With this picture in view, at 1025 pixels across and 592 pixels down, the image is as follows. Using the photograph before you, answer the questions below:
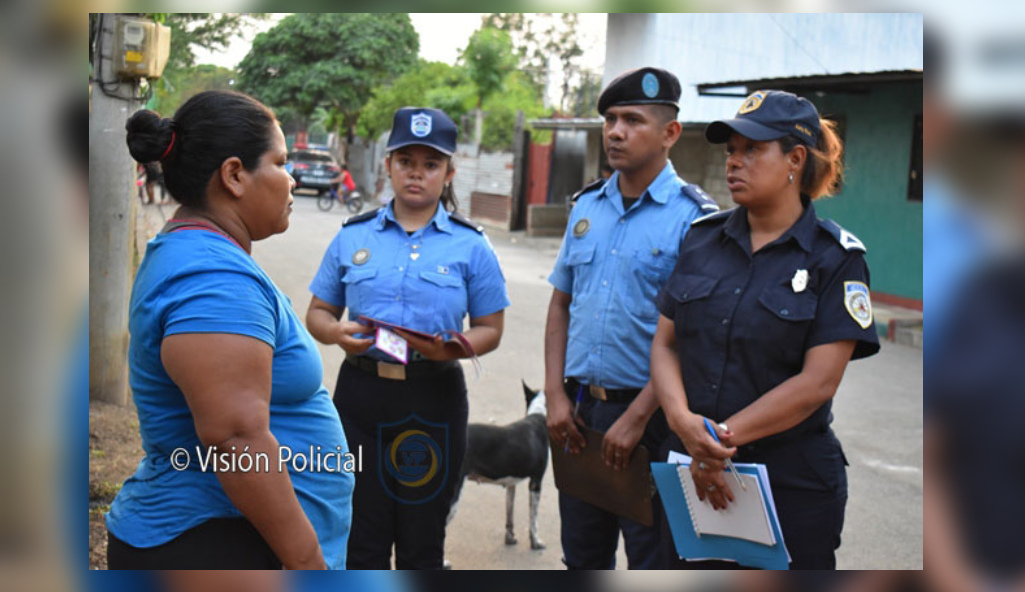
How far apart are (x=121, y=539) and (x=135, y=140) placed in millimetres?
853

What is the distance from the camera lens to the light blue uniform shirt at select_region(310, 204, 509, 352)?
2.91 m

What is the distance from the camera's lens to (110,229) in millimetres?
4336

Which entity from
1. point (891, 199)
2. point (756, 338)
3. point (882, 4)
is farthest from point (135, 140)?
point (891, 199)

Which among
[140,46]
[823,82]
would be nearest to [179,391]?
[140,46]

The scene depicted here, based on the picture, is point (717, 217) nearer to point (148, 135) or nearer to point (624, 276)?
point (624, 276)

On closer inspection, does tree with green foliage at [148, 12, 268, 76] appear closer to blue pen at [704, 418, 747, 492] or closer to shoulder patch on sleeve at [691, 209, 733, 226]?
shoulder patch on sleeve at [691, 209, 733, 226]

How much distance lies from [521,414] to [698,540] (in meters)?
3.35

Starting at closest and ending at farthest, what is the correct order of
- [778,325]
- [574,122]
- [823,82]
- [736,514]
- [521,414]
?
[778,325]
[736,514]
[521,414]
[823,82]
[574,122]

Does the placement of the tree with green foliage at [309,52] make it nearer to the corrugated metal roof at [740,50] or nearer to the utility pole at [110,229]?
the utility pole at [110,229]

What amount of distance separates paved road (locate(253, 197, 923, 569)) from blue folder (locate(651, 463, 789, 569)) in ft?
1.16

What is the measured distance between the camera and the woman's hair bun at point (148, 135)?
170cm

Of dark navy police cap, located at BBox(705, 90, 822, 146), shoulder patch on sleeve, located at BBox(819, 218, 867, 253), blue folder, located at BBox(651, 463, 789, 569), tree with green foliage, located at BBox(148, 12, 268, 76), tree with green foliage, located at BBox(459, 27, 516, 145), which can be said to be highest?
tree with green foliage, located at BBox(459, 27, 516, 145)

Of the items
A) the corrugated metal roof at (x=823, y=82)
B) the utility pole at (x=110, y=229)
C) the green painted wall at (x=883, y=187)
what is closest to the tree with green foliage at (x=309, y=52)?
the utility pole at (x=110, y=229)

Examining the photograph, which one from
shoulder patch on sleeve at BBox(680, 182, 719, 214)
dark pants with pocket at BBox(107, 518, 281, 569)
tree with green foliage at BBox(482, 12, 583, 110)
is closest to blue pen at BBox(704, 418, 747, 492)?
shoulder patch on sleeve at BBox(680, 182, 719, 214)
